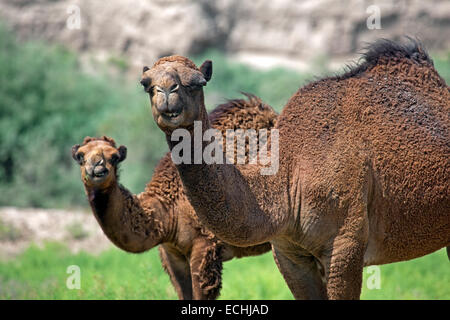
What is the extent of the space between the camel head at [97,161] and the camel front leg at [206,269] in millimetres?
1187

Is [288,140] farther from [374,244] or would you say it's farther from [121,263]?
[121,263]

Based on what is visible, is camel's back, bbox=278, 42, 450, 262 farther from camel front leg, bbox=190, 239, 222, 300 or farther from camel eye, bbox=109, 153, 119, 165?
camel front leg, bbox=190, 239, 222, 300

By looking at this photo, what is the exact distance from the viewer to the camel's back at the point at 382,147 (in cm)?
483

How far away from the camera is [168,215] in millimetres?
6473

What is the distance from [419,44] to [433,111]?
72 centimetres

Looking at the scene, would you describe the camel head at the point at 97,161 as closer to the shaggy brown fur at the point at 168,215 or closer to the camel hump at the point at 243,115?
the shaggy brown fur at the point at 168,215

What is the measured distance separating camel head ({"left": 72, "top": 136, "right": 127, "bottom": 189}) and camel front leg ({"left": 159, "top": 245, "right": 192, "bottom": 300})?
1.36 meters

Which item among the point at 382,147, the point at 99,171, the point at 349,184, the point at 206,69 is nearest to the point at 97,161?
the point at 99,171

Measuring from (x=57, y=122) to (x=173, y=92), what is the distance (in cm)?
1640

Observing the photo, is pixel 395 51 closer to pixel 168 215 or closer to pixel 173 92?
pixel 168 215

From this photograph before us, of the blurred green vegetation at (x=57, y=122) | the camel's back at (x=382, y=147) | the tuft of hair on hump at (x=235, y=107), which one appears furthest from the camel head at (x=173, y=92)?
the blurred green vegetation at (x=57, y=122)

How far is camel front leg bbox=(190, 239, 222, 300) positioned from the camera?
621 cm

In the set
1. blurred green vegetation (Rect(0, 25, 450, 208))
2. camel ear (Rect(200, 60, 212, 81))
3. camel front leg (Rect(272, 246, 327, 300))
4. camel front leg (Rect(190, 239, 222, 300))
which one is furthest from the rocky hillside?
camel ear (Rect(200, 60, 212, 81))
